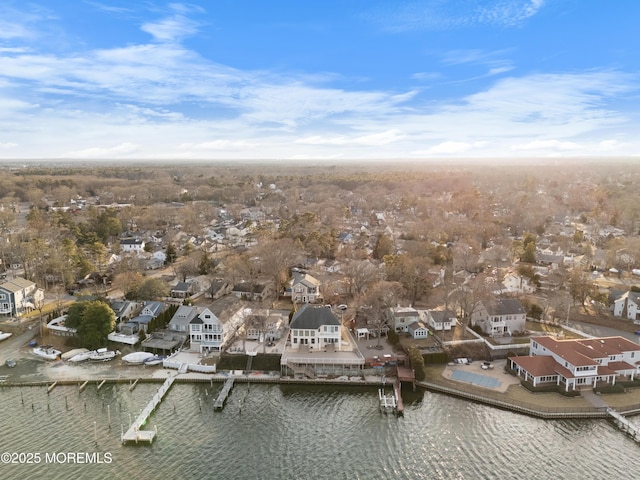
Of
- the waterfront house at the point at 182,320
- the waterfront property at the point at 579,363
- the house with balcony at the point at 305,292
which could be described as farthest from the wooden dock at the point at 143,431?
the waterfront property at the point at 579,363

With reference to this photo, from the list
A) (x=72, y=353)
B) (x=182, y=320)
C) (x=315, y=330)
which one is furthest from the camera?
(x=182, y=320)

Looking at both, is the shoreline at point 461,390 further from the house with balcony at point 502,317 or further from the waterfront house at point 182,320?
the house with balcony at point 502,317

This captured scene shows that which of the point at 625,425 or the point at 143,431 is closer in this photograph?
the point at 143,431

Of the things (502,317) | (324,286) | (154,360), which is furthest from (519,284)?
(154,360)

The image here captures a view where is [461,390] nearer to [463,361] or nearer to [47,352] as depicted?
[463,361]

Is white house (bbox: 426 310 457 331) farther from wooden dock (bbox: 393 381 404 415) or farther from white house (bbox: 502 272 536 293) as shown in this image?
white house (bbox: 502 272 536 293)

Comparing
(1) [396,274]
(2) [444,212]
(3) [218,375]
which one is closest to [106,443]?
(3) [218,375]

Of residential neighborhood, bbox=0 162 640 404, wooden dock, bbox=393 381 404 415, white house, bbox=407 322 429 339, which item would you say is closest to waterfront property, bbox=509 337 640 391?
residential neighborhood, bbox=0 162 640 404
